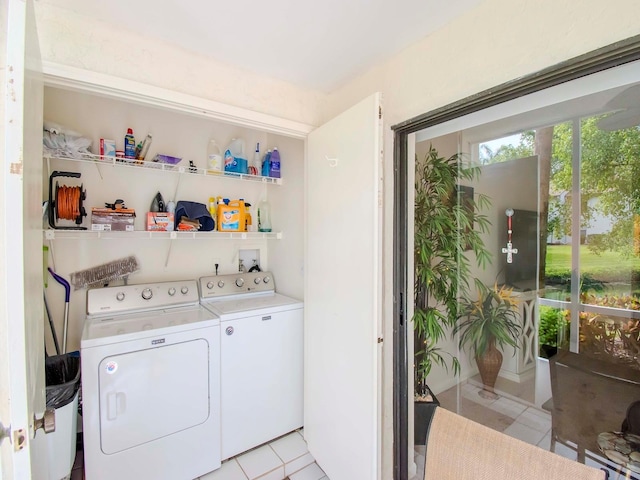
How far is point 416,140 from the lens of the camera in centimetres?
169

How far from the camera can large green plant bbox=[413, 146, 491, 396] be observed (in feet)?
5.26

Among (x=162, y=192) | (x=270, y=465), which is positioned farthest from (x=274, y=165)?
(x=270, y=465)

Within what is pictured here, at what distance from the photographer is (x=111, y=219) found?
6.64ft

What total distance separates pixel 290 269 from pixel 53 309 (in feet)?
5.66

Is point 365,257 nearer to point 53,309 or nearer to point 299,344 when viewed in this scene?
point 299,344

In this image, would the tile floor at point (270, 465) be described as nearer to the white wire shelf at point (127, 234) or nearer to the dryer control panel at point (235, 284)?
the dryer control panel at point (235, 284)

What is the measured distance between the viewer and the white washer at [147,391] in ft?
5.23

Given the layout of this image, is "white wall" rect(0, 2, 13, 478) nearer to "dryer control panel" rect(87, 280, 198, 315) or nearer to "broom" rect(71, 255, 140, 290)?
"dryer control panel" rect(87, 280, 198, 315)

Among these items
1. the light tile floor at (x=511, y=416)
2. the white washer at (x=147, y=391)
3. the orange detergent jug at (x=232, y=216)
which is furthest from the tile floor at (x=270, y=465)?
the orange detergent jug at (x=232, y=216)

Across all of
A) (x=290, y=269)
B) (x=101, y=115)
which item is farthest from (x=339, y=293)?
(x=101, y=115)

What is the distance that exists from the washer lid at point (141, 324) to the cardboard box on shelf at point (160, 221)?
61cm

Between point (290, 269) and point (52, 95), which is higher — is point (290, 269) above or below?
below

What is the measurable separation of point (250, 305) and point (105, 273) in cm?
113

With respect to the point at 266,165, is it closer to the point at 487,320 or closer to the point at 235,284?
the point at 235,284
